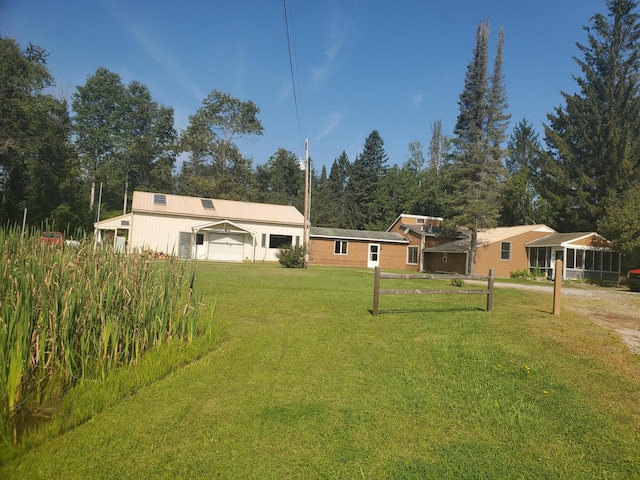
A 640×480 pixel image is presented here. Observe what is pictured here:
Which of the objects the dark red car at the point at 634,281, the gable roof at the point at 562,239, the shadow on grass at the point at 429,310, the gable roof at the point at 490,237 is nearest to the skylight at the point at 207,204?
the gable roof at the point at 490,237

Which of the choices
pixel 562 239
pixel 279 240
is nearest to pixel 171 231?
pixel 279 240

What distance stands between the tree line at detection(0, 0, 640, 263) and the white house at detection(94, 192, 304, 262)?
4.50 meters

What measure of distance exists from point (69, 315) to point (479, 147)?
30879mm

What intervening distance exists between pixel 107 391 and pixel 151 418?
715 mm

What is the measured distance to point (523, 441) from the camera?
333 centimetres

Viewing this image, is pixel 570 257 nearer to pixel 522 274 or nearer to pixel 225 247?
pixel 522 274

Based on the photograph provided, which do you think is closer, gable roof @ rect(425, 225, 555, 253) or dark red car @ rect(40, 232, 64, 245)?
dark red car @ rect(40, 232, 64, 245)

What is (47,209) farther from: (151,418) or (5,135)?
(151,418)

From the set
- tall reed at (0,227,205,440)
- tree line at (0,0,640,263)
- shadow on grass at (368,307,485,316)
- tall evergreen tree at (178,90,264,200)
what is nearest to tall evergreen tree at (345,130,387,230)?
tree line at (0,0,640,263)

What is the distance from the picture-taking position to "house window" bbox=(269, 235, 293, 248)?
31.8m

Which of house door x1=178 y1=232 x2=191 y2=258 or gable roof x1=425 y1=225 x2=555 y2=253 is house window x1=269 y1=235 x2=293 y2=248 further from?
gable roof x1=425 y1=225 x2=555 y2=253

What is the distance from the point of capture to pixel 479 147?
98.7 feet

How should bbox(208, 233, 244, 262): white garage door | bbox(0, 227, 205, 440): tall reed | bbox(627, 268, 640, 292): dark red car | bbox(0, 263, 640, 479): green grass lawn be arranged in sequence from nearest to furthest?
bbox(0, 263, 640, 479): green grass lawn → bbox(0, 227, 205, 440): tall reed → bbox(627, 268, 640, 292): dark red car → bbox(208, 233, 244, 262): white garage door

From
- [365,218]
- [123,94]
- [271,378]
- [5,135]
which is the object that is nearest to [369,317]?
[271,378]
